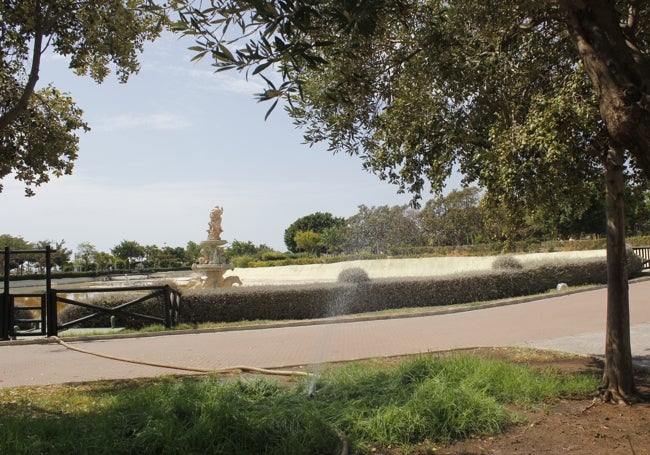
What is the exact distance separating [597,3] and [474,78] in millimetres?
3214

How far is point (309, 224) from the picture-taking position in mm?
110875

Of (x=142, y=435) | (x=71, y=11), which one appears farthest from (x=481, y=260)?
(x=142, y=435)

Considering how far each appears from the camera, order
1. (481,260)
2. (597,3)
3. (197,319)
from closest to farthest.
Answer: (597,3)
(197,319)
(481,260)

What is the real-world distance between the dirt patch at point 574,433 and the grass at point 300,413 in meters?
0.16

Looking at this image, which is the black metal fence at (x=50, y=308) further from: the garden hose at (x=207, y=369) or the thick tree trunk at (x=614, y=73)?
the thick tree trunk at (x=614, y=73)

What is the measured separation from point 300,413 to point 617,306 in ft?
11.6

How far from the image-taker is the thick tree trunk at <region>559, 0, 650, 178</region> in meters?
3.07

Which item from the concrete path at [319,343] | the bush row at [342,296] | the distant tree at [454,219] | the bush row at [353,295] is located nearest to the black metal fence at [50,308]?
the bush row at [342,296]

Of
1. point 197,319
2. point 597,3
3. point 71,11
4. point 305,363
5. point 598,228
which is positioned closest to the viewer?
point 597,3

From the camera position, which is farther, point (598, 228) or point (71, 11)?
point (598, 228)

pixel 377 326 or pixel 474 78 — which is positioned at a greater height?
pixel 474 78

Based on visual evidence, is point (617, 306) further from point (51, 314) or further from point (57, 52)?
point (51, 314)

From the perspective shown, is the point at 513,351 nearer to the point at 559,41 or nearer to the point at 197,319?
the point at 559,41

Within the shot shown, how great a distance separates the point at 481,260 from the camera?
3203cm
